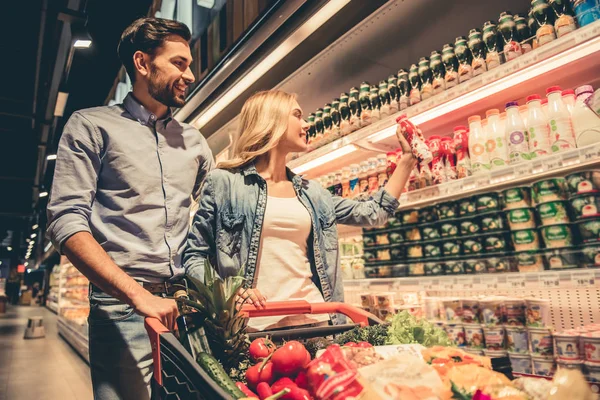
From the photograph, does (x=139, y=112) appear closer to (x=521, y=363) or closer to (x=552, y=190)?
(x=552, y=190)

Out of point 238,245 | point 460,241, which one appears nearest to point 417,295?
point 460,241

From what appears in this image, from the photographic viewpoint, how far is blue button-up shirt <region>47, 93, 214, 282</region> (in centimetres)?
134

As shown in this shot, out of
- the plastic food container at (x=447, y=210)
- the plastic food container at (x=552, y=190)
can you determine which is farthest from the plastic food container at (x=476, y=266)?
the plastic food container at (x=552, y=190)

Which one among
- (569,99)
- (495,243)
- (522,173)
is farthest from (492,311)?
(569,99)

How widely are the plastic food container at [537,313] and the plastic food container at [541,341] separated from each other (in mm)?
28

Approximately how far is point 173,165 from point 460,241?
150 cm

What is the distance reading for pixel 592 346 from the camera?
1541mm

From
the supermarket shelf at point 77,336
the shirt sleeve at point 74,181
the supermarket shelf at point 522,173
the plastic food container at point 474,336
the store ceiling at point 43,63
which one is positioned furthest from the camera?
the supermarket shelf at point 77,336

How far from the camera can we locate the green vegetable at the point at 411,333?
118 cm

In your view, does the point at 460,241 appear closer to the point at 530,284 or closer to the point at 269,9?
the point at 530,284

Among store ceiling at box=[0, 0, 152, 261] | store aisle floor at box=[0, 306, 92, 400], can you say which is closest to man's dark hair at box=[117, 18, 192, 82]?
store ceiling at box=[0, 0, 152, 261]

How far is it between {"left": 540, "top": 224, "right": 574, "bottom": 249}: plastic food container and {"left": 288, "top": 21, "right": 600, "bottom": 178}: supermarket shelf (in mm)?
680

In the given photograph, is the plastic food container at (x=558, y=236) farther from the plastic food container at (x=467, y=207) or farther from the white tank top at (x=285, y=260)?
the white tank top at (x=285, y=260)

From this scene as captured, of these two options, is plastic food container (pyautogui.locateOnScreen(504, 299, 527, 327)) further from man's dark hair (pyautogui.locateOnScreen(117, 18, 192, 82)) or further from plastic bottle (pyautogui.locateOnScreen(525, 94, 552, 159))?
man's dark hair (pyautogui.locateOnScreen(117, 18, 192, 82))
